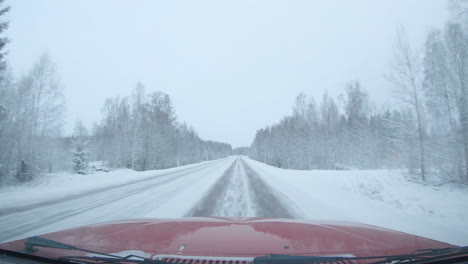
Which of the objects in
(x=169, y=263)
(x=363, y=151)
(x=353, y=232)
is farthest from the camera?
(x=363, y=151)

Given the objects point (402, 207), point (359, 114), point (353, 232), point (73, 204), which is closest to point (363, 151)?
point (359, 114)

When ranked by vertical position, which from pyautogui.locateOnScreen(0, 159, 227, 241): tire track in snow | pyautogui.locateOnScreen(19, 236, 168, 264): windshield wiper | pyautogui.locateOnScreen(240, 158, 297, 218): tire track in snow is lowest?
pyautogui.locateOnScreen(240, 158, 297, 218): tire track in snow

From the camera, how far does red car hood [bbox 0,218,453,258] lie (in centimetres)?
212

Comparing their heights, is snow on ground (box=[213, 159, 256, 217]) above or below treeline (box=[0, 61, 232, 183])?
below

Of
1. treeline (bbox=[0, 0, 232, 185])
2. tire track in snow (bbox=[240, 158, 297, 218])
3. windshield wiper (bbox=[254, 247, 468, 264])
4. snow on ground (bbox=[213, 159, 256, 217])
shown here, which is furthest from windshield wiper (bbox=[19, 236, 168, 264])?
treeline (bbox=[0, 0, 232, 185])

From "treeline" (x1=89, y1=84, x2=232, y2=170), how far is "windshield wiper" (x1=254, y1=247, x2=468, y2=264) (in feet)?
100

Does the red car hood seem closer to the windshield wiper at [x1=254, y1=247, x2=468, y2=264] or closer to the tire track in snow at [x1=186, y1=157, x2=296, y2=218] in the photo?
the windshield wiper at [x1=254, y1=247, x2=468, y2=264]

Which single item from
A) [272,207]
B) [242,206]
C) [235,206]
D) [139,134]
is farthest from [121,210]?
[139,134]

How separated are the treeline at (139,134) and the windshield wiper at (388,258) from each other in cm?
3050

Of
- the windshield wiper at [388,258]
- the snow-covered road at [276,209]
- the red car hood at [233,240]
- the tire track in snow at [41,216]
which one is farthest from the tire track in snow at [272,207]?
the tire track in snow at [41,216]

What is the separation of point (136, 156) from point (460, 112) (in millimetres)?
33193

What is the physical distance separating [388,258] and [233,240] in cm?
161

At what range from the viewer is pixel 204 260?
74.6 inches

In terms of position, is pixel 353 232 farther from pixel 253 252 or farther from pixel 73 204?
pixel 73 204
